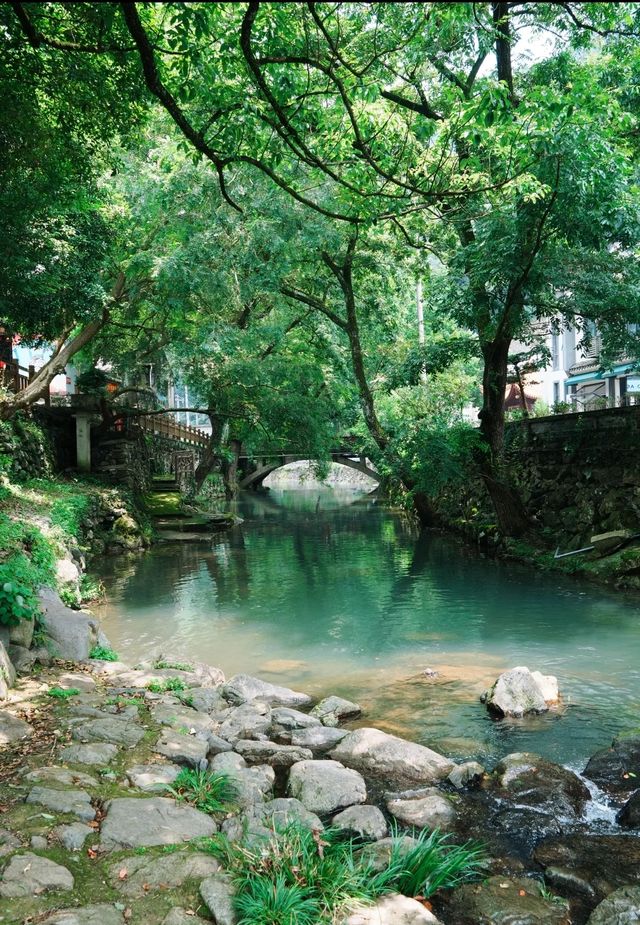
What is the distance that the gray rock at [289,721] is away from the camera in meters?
6.41

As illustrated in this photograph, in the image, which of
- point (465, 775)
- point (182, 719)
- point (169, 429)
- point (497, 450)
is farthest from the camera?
point (169, 429)

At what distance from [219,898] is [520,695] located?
4.31 m

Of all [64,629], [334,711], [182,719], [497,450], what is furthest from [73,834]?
[497,450]

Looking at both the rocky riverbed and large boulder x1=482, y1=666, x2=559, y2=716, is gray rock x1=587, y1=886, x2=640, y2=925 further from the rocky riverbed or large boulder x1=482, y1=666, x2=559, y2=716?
large boulder x1=482, y1=666, x2=559, y2=716

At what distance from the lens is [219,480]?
115 feet

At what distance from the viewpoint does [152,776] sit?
183 inches

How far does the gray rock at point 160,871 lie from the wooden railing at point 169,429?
69.3ft

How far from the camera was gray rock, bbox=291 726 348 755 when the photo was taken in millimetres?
6062

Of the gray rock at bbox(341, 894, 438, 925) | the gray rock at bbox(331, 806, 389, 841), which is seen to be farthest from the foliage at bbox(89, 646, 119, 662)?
the gray rock at bbox(341, 894, 438, 925)

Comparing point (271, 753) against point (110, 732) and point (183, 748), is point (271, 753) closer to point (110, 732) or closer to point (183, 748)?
point (183, 748)

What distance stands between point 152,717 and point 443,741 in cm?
251

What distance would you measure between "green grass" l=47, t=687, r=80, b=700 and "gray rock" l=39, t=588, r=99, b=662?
1.16 metres

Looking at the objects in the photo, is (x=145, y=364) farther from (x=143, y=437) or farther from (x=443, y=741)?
(x=443, y=741)

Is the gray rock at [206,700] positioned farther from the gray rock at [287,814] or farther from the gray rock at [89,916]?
the gray rock at [89,916]
